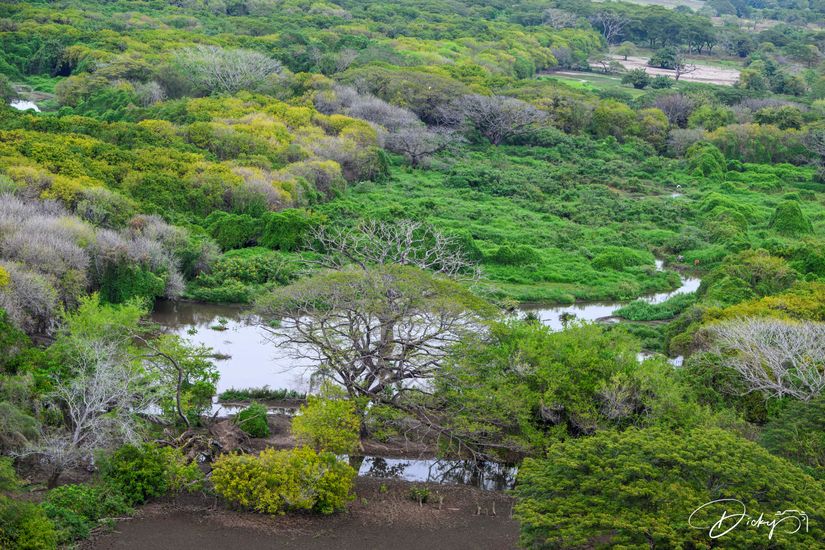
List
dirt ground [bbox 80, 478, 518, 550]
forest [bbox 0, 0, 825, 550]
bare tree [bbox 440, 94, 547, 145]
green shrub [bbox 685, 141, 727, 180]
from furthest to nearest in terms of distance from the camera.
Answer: bare tree [bbox 440, 94, 547, 145], green shrub [bbox 685, 141, 727, 180], forest [bbox 0, 0, 825, 550], dirt ground [bbox 80, 478, 518, 550]

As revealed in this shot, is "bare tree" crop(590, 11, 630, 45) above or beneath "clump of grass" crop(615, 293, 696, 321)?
beneath

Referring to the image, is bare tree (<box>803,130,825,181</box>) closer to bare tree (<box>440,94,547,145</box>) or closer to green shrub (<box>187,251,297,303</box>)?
bare tree (<box>440,94,547,145</box>)

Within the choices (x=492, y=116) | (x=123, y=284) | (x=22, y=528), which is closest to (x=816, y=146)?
(x=492, y=116)

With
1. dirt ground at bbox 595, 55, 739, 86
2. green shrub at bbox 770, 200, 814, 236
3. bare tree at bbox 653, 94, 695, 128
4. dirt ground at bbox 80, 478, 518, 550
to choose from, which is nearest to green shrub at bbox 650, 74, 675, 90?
dirt ground at bbox 595, 55, 739, 86

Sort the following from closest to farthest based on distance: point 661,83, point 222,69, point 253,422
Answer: point 253,422, point 222,69, point 661,83

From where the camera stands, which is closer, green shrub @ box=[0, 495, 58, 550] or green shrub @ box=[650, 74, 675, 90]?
green shrub @ box=[0, 495, 58, 550]

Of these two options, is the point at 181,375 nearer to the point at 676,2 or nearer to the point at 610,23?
the point at 610,23
